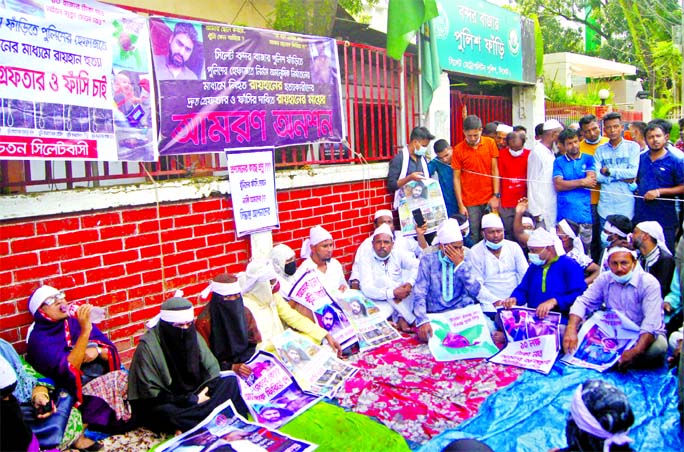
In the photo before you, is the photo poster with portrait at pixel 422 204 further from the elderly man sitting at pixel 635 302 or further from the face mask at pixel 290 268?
the elderly man sitting at pixel 635 302

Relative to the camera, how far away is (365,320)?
639 centimetres

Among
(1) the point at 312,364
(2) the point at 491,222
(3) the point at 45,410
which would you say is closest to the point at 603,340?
(2) the point at 491,222

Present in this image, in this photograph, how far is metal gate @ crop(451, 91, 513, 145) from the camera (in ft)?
31.7

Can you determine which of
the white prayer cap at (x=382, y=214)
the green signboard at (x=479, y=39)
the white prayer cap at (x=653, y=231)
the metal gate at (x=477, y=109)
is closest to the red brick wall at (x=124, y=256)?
the white prayer cap at (x=382, y=214)

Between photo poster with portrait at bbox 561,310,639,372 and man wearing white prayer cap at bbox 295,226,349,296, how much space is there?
7.32ft

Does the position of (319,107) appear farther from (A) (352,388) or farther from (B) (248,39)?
(A) (352,388)

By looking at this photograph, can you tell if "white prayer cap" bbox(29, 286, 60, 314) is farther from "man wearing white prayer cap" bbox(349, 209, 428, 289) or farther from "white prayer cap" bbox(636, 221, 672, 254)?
"white prayer cap" bbox(636, 221, 672, 254)

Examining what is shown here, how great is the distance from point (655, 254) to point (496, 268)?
4.60 ft

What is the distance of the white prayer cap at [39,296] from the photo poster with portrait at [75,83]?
0.87 metres

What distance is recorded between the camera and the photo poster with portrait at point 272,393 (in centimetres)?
462

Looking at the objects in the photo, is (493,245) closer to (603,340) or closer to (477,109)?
(603,340)

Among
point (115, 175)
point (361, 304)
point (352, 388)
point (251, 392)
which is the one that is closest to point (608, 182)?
point (361, 304)

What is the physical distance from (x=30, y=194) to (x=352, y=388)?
269 cm

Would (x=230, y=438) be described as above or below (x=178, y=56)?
below
